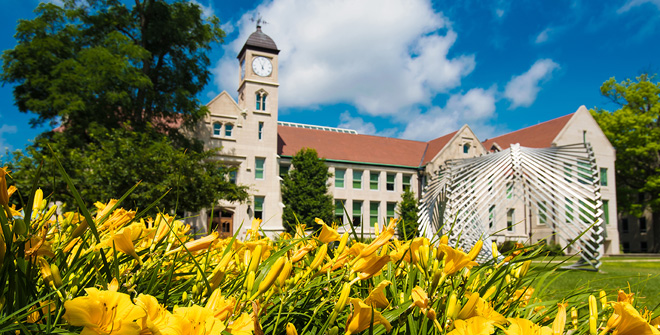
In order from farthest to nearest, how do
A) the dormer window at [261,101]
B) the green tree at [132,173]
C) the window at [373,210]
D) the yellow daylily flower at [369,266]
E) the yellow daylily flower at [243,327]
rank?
the window at [373,210] < the dormer window at [261,101] < the green tree at [132,173] < the yellow daylily flower at [369,266] < the yellow daylily flower at [243,327]

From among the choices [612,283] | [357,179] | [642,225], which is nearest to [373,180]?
[357,179]

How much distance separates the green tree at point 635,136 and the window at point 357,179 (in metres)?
19.7

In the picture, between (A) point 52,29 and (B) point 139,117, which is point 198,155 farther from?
(A) point 52,29

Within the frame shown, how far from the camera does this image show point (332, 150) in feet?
102

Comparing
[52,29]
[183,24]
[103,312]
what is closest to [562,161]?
[103,312]

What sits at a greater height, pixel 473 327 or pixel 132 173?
pixel 132 173

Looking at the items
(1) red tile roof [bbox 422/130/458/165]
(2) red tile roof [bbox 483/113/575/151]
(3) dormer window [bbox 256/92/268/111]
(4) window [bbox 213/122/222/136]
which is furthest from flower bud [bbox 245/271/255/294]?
(2) red tile roof [bbox 483/113/575/151]

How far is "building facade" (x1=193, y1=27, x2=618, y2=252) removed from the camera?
26.7 meters

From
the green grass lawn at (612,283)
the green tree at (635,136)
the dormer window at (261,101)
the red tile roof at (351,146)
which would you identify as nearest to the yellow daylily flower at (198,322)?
the green grass lawn at (612,283)

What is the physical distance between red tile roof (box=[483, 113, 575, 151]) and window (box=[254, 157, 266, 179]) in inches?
709

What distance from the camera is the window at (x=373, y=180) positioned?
31.3 metres

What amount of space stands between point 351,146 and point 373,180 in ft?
10.5

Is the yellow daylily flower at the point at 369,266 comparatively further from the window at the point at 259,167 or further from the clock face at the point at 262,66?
the clock face at the point at 262,66

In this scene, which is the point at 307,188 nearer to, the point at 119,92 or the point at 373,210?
the point at 373,210
